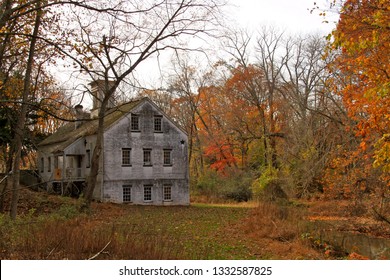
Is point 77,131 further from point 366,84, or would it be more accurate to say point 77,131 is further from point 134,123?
point 366,84

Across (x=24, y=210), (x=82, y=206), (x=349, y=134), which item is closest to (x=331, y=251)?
(x=349, y=134)

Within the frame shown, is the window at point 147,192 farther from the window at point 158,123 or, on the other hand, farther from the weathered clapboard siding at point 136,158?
the window at point 158,123

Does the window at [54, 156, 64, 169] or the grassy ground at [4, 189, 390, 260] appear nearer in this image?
the grassy ground at [4, 189, 390, 260]

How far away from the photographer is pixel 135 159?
33188 mm

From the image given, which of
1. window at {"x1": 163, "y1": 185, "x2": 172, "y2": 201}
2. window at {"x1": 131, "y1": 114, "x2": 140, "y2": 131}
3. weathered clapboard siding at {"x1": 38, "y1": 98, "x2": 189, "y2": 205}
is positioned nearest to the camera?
weathered clapboard siding at {"x1": 38, "y1": 98, "x2": 189, "y2": 205}

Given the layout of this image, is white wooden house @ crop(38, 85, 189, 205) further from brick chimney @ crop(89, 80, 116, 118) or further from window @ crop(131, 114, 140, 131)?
brick chimney @ crop(89, 80, 116, 118)

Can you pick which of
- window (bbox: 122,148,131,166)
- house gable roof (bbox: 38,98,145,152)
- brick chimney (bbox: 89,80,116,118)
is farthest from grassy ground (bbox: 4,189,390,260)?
house gable roof (bbox: 38,98,145,152)

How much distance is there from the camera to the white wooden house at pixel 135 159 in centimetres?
3216

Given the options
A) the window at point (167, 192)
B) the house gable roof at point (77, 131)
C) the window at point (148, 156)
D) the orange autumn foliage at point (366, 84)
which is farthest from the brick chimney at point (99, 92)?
the orange autumn foliage at point (366, 84)

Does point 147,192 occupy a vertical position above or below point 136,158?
below

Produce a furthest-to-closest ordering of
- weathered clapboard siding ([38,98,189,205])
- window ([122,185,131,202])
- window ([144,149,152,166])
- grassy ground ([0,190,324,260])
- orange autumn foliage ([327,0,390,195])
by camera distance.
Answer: window ([144,149,152,166]), window ([122,185,131,202]), weathered clapboard siding ([38,98,189,205]), orange autumn foliage ([327,0,390,195]), grassy ground ([0,190,324,260])

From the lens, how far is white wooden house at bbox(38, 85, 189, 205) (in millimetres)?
32156

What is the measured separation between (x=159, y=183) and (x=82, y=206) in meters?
10.4

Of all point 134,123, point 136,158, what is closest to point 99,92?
point 134,123
